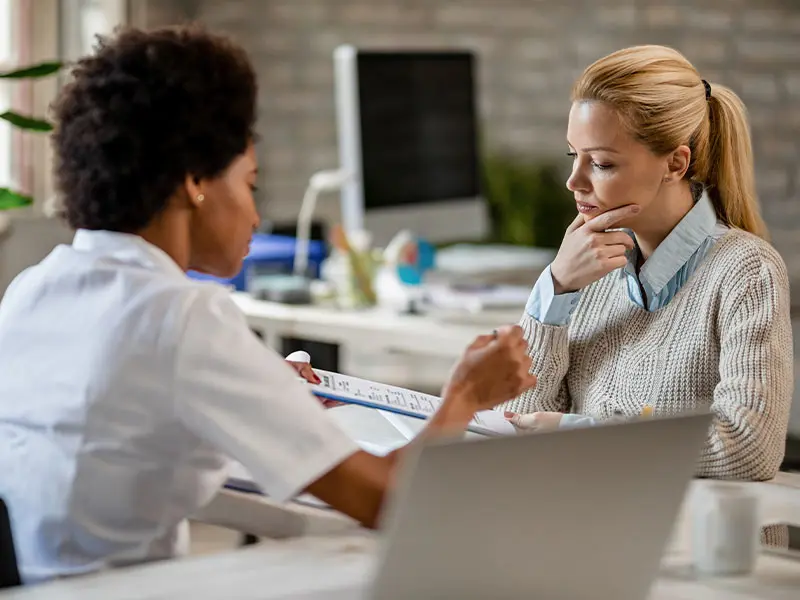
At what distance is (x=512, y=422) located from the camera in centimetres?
Answer: 172

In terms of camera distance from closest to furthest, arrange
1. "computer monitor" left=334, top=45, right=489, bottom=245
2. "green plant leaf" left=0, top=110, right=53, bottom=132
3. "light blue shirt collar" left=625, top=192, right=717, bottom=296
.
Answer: "light blue shirt collar" left=625, top=192, right=717, bottom=296 < "green plant leaf" left=0, top=110, right=53, bottom=132 < "computer monitor" left=334, top=45, right=489, bottom=245

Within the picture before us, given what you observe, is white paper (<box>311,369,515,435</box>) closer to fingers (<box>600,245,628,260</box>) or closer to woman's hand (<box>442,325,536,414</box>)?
woman's hand (<box>442,325,536,414</box>)

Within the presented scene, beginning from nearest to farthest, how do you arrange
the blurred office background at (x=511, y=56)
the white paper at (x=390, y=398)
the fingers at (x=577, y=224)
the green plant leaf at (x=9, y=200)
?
1. the white paper at (x=390, y=398)
2. the fingers at (x=577, y=224)
3. the green plant leaf at (x=9, y=200)
4. the blurred office background at (x=511, y=56)

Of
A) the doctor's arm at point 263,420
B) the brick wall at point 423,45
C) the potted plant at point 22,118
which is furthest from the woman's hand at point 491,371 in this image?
the brick wall at point 423,45

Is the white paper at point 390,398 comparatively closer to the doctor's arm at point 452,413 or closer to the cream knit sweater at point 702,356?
the doctor's arm at point 452,413

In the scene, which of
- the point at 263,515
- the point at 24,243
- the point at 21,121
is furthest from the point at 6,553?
the point at 24,243

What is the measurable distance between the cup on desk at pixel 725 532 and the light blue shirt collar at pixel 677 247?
0.55 meters

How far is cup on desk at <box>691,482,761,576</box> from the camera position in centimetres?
129

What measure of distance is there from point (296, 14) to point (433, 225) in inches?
70.5

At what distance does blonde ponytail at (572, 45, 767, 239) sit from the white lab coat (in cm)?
75

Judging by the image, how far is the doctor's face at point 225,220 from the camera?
1396 millimetres

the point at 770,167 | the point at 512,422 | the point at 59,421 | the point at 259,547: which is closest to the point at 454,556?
the point at 259,547

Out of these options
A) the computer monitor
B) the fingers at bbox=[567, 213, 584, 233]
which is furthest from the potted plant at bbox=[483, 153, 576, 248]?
the fingers at bbox=[567, 213, 584, 233]

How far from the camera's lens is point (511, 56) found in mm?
5238
